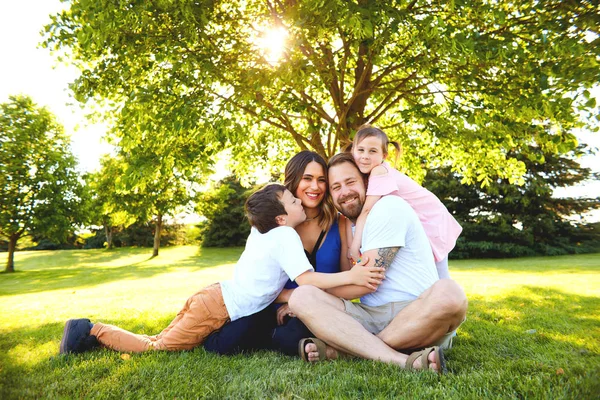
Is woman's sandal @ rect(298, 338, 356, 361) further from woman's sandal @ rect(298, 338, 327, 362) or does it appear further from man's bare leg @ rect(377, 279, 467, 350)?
man's bare leg @ rect(377, 279, 467, 350)

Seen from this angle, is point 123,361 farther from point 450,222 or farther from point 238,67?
point 238,67

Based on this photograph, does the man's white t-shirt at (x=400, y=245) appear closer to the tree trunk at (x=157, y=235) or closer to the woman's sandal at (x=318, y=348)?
the woman's sandal at (x=318, y=348)

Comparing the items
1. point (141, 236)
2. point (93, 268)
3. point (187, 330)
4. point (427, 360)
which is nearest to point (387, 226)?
point (427, 360)

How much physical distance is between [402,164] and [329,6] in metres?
6.68

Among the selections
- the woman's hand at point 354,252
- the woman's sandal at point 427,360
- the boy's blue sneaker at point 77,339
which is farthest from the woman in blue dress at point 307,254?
the boy's blue sneaker at point 77,339

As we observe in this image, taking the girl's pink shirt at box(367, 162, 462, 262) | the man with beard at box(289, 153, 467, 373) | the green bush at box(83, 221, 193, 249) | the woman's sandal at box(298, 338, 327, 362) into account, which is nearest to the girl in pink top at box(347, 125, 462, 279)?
the girl's pink shirt at box(367, 162, 462, 262)

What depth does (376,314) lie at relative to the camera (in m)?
3.70

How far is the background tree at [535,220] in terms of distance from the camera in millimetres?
26297

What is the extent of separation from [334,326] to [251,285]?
907 mm

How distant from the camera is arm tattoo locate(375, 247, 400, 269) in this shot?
11.3ft

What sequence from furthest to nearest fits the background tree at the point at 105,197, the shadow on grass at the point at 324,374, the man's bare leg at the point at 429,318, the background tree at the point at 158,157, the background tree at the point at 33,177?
the background tree at the point at 105,197 < the background tree at the point at 33,177 < the background tree at the point at 158,157 < the man's bare leg at the point at 429,318 < the shadow on grass at the point at 324,374

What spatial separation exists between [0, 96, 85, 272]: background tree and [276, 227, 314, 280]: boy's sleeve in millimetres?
25058

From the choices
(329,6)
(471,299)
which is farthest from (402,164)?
(329,6)

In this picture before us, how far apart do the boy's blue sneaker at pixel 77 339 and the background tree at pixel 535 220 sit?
26.6m
